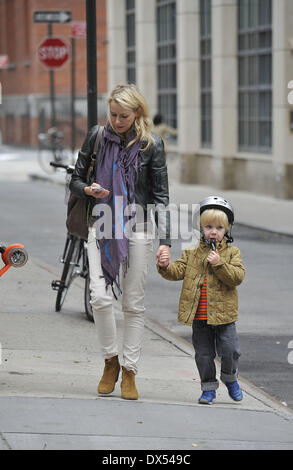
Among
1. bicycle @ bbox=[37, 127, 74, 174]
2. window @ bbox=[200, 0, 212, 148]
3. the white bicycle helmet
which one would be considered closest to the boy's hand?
the white bicycle helmet

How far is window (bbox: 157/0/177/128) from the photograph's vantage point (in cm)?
2602

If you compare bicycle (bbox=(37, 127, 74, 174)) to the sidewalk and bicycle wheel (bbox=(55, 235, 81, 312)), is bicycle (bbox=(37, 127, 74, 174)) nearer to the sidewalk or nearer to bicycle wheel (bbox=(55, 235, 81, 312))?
bicycle wheel (bbox=(55, 235, 81, 312))

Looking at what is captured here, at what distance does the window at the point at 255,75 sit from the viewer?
69.8 feet

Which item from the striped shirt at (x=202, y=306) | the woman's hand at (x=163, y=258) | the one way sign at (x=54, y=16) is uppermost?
the one way sign at (x=54, y=16)

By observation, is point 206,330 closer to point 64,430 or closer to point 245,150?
point 64,430

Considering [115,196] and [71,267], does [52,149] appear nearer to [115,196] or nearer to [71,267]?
[71,267]

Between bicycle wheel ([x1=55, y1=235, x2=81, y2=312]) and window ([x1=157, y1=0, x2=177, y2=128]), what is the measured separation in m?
17.0

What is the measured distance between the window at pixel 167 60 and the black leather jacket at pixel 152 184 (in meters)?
19.9

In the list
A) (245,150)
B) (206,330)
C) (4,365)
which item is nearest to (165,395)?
(206,330)

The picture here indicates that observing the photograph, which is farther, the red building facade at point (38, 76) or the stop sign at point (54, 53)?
the red building facade at point (38, 76)

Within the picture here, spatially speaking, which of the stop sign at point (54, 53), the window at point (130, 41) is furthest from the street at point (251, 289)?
the window at point (130, 41)

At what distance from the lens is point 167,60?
2647 cm

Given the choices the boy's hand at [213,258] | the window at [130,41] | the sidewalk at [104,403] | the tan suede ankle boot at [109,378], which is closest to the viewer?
the sidewalk at [104,403]

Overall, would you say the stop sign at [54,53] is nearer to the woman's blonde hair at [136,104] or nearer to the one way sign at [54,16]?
the one way sign at [54,16]
